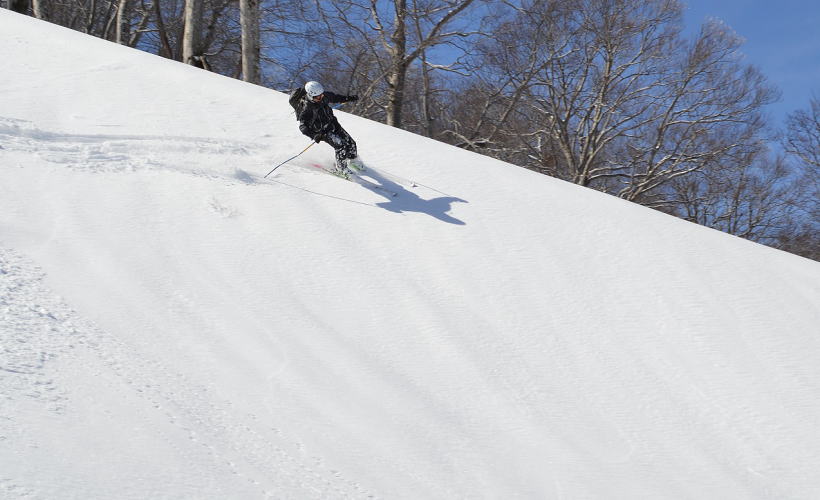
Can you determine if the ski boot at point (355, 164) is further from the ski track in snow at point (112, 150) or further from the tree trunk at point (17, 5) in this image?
the tree trunk at point (17, 5)

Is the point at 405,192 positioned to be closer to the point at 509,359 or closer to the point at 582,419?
the point at 509,359

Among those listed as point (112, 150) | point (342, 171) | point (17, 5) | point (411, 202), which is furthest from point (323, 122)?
point (17, 5)

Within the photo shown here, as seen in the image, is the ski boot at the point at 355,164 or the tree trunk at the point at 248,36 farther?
the tree trunk at the point at 248,36

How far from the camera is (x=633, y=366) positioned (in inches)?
229

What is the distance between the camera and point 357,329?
5578 millimetres

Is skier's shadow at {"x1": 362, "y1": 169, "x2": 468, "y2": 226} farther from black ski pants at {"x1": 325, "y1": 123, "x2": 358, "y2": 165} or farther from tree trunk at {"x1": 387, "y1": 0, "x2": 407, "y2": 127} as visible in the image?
tree trunk at {"x1": 387, "y1": 0, "x2": 407, "y2": 127}

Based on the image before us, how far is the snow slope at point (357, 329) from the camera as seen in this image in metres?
3.93

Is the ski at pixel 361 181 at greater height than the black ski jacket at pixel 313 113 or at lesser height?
lesser

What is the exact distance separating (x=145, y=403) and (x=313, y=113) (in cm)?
486

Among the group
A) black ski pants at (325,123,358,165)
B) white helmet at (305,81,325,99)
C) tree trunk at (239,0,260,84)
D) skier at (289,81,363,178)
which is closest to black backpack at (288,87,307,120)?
skier at (289,81,363,178)

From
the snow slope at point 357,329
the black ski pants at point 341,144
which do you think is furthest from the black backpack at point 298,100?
the snow slope at point 357,329

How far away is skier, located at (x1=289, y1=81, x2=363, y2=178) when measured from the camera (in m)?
8.20

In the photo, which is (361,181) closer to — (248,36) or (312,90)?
(312,90)

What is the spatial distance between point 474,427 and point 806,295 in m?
4.36
